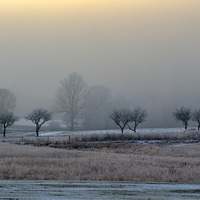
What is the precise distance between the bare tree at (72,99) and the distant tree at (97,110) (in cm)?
178

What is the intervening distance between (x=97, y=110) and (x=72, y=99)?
8249 mm

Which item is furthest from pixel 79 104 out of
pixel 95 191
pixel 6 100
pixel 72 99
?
pixel 95 191

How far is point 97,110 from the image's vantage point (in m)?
114

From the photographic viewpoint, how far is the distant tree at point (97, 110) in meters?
113

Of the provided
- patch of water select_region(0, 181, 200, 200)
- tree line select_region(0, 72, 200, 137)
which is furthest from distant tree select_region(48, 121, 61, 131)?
patch of water select_region(0, 181, 200, 200)

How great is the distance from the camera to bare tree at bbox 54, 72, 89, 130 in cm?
11169

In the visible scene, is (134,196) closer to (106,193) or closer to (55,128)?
(106,193)

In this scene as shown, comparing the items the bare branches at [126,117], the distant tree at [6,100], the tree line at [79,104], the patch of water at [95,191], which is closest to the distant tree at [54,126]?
the tree line at [79,104]

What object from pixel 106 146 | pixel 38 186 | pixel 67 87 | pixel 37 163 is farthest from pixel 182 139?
pixel 67 87

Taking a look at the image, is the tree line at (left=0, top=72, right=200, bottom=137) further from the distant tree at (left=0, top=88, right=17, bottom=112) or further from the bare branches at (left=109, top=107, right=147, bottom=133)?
the bare branches at (left=109, top=107, right=147, bottom=133)

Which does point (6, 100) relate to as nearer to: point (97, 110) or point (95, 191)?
point (97, 110)

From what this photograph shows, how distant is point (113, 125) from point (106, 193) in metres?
101

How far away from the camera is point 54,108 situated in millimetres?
111188

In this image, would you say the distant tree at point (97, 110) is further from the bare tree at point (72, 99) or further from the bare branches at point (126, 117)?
the bare branches at point (126, 117)
